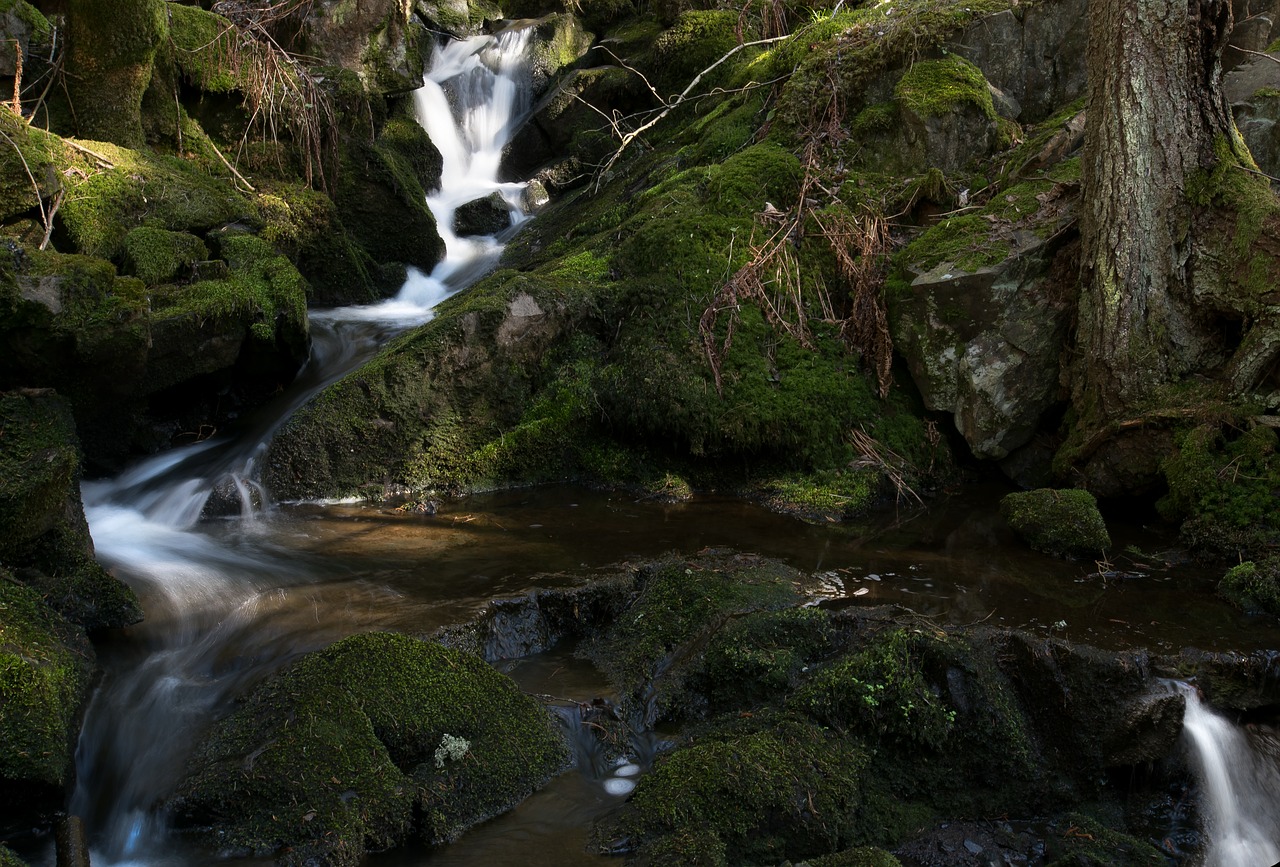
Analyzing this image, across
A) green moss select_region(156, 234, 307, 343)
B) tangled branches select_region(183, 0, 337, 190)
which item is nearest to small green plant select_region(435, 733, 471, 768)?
green moss select_region(156, 234, 307, 343)

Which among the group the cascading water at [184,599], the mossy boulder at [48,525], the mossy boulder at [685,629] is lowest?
the mossy boulder at [685,629]

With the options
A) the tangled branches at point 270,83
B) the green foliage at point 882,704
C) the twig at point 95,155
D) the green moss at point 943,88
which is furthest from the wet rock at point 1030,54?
the twig at point 95,155

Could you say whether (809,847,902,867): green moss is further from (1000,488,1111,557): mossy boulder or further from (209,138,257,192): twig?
(209,138,257,192): twig

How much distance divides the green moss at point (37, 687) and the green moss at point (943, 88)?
770cm

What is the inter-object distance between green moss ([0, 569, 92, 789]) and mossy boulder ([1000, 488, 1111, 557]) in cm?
539

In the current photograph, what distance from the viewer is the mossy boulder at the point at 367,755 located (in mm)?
3297

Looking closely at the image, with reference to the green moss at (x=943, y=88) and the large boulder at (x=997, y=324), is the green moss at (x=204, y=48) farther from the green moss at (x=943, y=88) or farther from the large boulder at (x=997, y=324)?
the large boulder at (x=997, y=324)

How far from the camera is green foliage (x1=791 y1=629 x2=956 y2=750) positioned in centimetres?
375

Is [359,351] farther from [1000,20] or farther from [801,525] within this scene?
[1000,20]

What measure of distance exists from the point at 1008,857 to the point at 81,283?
6.05m

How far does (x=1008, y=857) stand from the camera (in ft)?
11.4

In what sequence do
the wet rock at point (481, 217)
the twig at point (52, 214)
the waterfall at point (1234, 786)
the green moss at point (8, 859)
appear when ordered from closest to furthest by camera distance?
the green moss at point (8, 859) → the waterfall at point (1234, 786) → the twig at point (52, 214) → the wet rock at point (481, 217)

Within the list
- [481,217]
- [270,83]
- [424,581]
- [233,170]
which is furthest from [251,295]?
[481,217]

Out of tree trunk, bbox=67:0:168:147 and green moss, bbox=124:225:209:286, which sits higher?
tree trunk, bbox=67:0:168:147
